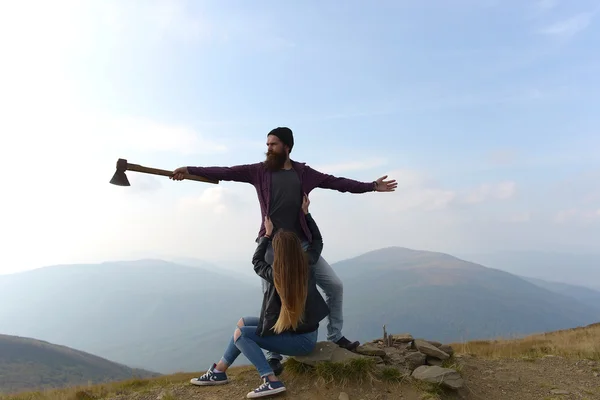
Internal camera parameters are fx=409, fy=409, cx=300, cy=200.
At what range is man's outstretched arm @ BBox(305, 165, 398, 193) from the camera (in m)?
6.10

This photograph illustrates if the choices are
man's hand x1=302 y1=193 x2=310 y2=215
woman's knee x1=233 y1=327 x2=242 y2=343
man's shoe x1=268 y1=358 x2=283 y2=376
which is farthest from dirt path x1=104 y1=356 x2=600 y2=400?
man's hand x1=302 y1=193 x2=310 y2=215

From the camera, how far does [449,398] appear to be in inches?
249

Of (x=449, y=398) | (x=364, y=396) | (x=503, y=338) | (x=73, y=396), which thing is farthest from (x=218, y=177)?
(x=503, y=338)

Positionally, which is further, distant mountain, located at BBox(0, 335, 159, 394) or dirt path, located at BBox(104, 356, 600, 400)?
distant mountain, located at BBox(0, 335, 159, 394)

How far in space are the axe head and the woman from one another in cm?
218

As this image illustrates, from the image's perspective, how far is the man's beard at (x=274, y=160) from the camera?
5.74 m

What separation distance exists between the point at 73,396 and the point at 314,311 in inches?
222

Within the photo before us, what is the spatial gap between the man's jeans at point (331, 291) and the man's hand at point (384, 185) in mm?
1386

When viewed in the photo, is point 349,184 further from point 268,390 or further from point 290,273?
point 268,390

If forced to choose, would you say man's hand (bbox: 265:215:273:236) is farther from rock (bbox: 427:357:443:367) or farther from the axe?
rock (bbox: 427:357:443:367)

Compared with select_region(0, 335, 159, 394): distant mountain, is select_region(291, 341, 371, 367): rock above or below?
above

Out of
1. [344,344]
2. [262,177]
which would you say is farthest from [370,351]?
[262,177]

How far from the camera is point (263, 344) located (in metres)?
5.35

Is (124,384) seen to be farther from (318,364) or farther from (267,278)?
(267,278)
